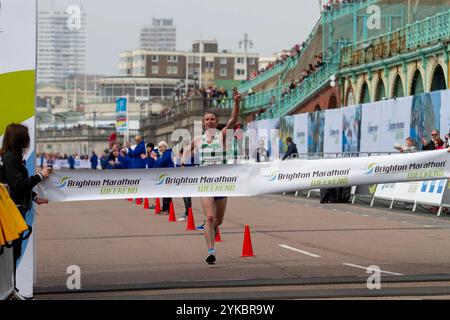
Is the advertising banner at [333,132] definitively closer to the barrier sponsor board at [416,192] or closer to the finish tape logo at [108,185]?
the barrier sponsor board at [416,192]

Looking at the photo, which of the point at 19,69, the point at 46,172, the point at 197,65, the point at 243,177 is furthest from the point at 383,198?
the point at 197,65

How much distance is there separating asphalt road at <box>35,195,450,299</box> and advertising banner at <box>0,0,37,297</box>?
187cm

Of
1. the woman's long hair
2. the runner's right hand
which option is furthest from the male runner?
the woman's long hair

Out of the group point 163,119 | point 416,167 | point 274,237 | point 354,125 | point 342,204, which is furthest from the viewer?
point 163,119

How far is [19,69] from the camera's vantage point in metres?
12.4

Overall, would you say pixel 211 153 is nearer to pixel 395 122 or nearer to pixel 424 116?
pixel 424 116

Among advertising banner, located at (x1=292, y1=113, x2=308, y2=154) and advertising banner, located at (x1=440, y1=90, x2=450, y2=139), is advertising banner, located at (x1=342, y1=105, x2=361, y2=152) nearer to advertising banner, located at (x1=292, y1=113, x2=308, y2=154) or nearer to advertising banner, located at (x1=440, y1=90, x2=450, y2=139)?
advertising banner, located at (x1=292, y1=113, x2=308, y2=154)

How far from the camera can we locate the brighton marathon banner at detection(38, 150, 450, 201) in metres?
13.3

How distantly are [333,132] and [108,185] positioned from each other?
28.6m

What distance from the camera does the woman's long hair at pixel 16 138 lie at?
11867 millimetres

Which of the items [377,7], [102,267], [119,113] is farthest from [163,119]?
[102,267]
